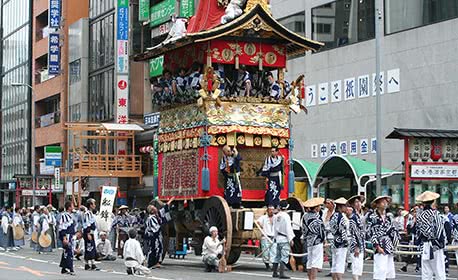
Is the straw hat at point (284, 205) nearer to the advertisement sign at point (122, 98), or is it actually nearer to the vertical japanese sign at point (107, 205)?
the vertical japanese sign at point (107, 205)

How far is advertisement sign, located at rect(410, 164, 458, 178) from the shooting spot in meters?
27.0

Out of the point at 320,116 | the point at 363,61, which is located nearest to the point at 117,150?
the point at 320,116

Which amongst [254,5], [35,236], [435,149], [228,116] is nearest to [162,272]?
[228,116]

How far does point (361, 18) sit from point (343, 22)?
1.22m

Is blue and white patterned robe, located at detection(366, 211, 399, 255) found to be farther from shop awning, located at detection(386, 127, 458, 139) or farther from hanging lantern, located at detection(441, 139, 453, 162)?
hanging lantern, located at detection(441, 139, 453, 162)

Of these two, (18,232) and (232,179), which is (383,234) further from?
(18,232)

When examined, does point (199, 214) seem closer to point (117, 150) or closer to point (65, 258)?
point (65, 258)

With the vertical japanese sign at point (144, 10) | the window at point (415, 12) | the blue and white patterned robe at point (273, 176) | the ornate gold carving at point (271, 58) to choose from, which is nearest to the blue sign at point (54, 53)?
the vertical japanese sign at point (144, 10)

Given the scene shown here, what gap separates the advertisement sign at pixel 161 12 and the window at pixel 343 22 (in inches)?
461

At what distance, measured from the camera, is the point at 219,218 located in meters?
23.1

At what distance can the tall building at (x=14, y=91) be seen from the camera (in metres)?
76.8

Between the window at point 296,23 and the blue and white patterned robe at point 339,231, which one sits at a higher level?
the window at point 296,23

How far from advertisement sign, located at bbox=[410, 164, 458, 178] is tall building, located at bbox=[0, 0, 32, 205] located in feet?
172

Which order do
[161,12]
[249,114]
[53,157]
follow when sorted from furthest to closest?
[53,157] → [161,12] → [249,114]
